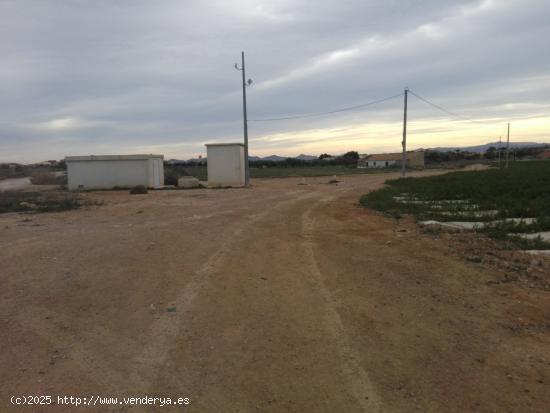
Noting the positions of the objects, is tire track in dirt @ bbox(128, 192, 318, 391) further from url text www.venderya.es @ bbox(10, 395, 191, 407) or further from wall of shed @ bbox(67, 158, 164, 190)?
wall of shed @ bbox(67, 158, 164, 190)

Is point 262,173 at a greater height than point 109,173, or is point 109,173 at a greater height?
point 109,173

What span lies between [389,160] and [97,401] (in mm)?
122234

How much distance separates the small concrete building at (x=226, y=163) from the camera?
3334 centimetres

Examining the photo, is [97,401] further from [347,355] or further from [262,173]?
[262,173]

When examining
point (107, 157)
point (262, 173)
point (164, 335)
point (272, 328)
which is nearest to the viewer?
point (164, 335)

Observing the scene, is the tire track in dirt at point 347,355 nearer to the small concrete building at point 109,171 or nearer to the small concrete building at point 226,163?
the small concrete building at point 226,163

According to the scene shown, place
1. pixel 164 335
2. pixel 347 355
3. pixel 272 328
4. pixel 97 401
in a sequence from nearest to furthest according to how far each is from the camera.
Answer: pixel 97 401, pixel 347 355, pixel 164 335, pixel 272 328

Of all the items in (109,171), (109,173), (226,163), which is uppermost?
(226,163)

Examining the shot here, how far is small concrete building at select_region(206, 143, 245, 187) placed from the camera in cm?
3334

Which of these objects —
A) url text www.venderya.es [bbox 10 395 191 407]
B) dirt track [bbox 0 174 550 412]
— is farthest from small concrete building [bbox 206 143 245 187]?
url text www.venderya.es [bbox 10 395 191 407]

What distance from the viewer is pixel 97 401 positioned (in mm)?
3498

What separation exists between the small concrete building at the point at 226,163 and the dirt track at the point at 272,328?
24333mm

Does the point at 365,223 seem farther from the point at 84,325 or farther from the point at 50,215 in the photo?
the point at 50,215

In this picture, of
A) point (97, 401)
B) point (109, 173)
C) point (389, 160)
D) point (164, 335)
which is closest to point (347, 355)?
point (164, 335)
